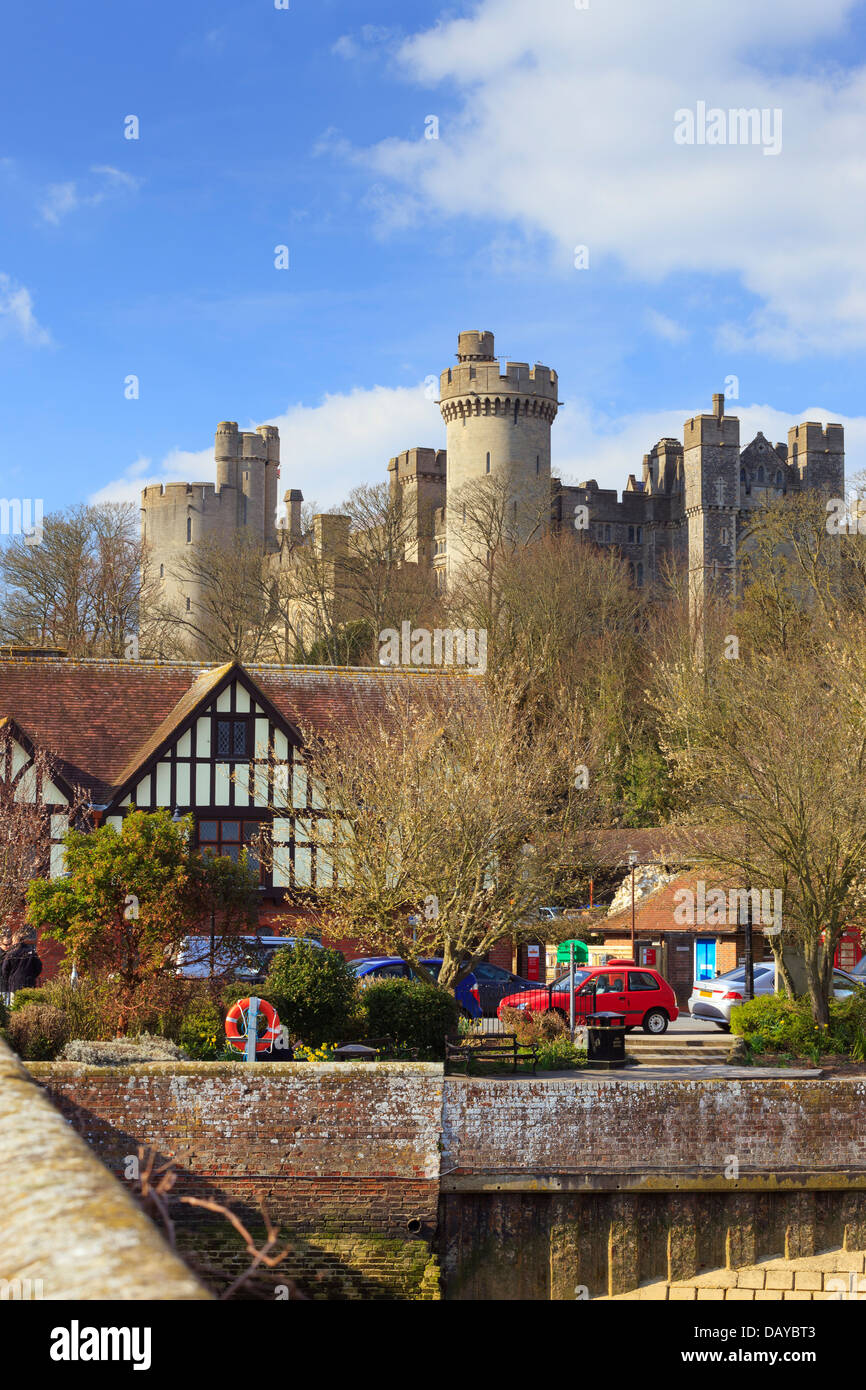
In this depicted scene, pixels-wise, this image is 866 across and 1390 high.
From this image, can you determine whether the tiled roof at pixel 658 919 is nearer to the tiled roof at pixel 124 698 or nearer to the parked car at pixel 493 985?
the parked car at pixel 493 985

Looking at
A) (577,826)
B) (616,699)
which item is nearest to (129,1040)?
(577,826)

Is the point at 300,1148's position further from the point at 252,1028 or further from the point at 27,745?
the point at 27,745

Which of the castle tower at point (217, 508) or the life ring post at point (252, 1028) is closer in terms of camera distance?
the life ring post at point (252, 1028)

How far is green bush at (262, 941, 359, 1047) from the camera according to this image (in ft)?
67.5

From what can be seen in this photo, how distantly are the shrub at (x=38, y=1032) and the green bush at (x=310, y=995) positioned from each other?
9.60ft

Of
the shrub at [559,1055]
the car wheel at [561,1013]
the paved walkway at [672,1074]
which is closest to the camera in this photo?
the paved walkway at [672,1074]

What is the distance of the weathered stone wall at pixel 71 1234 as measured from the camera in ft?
15.6

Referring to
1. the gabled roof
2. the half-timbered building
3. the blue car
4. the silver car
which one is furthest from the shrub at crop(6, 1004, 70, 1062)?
the silver car

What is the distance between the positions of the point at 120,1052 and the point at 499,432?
190ft

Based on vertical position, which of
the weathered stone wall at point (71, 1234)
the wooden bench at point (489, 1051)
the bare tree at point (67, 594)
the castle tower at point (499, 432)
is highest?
the castle tower at point (499, 432)

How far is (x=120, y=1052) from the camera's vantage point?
18.6 m

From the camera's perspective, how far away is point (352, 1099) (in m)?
18.2

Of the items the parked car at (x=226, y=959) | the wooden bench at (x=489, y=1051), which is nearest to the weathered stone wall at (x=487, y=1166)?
the wooden bench at (x=489, y=1051)
